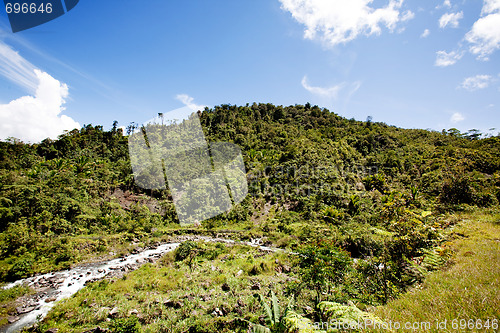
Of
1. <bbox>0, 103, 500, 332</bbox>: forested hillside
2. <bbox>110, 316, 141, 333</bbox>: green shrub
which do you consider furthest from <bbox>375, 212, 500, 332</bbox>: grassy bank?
<bbox>110, 316, 141, 333</bbox>: green shrub

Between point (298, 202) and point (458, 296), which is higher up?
point (458, 296)

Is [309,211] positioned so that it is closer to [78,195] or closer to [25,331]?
[25,331]

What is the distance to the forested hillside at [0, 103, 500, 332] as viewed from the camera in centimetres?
678

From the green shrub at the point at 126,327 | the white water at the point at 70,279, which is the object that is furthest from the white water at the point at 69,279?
the green shrub at the point at 126,327

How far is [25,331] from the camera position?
743 cm

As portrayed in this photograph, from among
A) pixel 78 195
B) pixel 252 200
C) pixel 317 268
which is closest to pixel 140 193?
pixel 78 195

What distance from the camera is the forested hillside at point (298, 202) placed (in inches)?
267

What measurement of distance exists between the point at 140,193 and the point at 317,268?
32420 millimetres

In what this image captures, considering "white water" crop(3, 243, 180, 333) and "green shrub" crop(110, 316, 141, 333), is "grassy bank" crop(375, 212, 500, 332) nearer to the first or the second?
"green shrub" crop(110, 316, 141, 333)

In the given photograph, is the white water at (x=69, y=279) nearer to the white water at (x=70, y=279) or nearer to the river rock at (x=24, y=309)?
the white water at (x=70, y=279)

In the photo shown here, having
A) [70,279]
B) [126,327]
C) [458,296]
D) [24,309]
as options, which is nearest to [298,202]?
[70,279]

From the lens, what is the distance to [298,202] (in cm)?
2872

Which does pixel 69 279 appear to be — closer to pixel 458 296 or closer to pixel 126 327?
pixel 126 327

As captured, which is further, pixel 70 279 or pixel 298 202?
pixel 298 202
